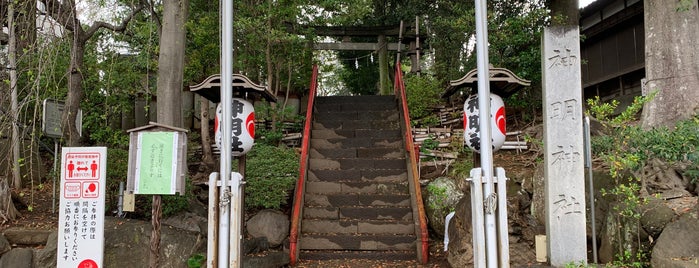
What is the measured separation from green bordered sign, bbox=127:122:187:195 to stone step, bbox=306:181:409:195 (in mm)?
4155

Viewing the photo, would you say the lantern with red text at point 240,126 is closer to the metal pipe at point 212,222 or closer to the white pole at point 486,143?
the metal pipe at point 212,222

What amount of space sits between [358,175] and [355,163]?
0.47 metres

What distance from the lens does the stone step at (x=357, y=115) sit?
39.9 ft

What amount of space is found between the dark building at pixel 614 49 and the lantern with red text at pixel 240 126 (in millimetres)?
9732

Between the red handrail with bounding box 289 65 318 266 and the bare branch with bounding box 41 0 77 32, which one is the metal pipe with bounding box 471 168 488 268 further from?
the bare branch with bounding box 41 0 77 32

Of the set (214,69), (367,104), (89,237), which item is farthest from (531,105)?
(89,237)

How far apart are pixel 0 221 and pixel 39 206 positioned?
138 centimetres

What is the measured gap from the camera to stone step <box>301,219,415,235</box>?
26.4 ft

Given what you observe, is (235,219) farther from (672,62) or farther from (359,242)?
(672,62)

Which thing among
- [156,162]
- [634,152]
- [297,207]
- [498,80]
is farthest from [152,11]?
[634,152]

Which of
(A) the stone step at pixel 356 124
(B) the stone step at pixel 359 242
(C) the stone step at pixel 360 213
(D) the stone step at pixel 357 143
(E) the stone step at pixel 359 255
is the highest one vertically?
(A) the stone step at pixel 356 124

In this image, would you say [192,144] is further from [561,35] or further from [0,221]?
[561,35]

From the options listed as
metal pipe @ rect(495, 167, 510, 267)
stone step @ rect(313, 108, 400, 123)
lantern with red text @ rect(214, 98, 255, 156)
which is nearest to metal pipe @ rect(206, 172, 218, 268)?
lantern with red text @ rect(214, 98, 255, 156)

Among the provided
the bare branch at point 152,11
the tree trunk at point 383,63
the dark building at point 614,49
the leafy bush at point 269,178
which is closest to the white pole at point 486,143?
the leafy bush at point 269,178
